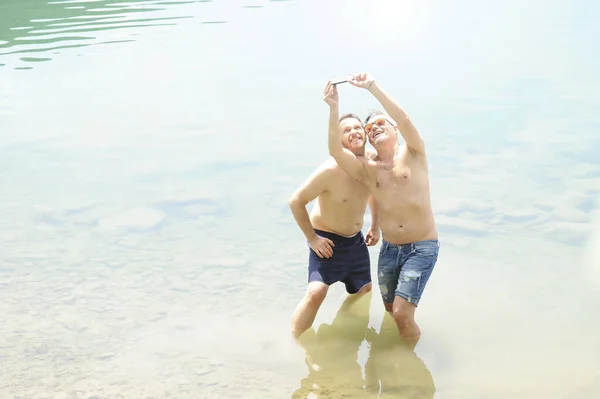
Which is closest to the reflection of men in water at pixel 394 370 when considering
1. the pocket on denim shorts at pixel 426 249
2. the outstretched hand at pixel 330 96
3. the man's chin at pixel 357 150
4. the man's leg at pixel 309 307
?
the man's leg at pixel 309 307

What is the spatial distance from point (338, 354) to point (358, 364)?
18cm

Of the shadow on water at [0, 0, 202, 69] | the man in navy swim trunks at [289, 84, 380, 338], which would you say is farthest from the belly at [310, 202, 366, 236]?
the shadow on water at [0, 0, 202, 69]

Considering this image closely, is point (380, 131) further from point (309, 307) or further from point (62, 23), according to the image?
point (62, 23)

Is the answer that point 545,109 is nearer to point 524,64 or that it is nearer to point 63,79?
point 524,64

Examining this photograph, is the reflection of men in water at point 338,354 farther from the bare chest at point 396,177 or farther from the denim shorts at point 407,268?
the bare chest at point 396,177

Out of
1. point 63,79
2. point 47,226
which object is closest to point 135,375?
point 47,226

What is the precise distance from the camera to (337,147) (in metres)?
4.93

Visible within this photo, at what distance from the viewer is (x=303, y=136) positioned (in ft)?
31.2

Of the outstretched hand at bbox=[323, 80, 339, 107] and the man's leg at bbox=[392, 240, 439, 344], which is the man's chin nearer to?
the outstretched hand at bbox=[323, 80, 339, 107]

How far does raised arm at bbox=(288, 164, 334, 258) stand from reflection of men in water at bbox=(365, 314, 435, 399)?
636 mm

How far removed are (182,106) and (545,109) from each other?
4526mm

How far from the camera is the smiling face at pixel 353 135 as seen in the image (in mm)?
5105

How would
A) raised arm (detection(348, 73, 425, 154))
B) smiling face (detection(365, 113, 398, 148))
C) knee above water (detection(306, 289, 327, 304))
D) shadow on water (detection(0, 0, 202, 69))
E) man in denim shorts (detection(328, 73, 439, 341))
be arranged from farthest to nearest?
1. shadow on water (detection(0, 0, 202, 69))
2. knee above water (detection(306, 289, 327, 304))
3. smiling face (detection(365, 113, 398, 148))
4. man in denim shorts (detection(328, 73, 439, 341))
5. raised arm (detection(348, 73, 425, 154))

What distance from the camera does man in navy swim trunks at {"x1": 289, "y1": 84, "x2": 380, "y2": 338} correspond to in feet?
17.0
